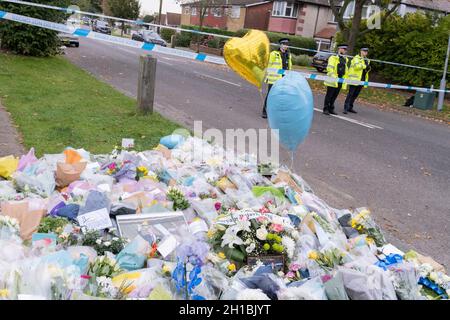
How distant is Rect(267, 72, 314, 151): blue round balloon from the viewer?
4562mm

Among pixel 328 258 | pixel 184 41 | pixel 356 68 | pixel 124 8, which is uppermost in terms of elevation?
pixel 124 8

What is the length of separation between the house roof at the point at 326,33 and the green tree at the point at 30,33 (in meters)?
31.3

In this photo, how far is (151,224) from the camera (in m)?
3.91

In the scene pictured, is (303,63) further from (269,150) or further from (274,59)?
(269,150)

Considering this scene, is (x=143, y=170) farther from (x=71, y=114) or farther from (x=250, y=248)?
(x=71, y=114)

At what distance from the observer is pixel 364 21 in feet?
76.2

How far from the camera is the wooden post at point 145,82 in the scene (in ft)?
28.4

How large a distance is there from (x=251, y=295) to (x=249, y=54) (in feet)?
10.3

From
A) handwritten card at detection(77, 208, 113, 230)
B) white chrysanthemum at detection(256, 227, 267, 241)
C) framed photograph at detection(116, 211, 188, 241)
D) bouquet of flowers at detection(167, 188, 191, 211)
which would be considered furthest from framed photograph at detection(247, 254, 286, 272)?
handwritten card at detection(77, 208, 113, 230)

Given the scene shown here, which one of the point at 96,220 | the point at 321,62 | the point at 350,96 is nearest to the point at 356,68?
the point at 350,96

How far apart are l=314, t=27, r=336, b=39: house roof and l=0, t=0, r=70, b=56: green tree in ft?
103

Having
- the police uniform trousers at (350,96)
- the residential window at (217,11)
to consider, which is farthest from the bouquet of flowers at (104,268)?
the residential window at (217,11)

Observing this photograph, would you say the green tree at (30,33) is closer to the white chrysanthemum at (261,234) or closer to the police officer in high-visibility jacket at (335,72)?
the police officer in high-visibility jacket at (335,72)

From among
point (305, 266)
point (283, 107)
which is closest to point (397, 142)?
point (283, 107)
